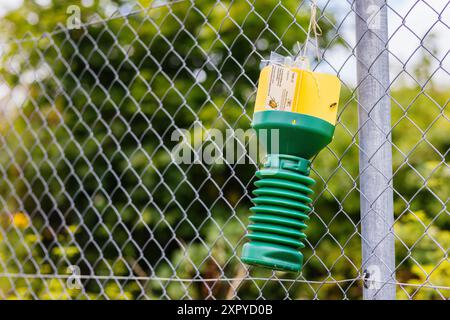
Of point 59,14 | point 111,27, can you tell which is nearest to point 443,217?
point 111,27

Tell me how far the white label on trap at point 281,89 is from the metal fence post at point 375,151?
24 centimetres

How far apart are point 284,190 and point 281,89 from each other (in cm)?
23

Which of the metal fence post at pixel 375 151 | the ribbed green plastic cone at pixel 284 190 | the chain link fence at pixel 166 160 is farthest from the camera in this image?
the chain link fence at pixel 166 160

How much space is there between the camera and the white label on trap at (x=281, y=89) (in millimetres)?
1336

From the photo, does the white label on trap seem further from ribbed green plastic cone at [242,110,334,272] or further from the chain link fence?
the chain link fence

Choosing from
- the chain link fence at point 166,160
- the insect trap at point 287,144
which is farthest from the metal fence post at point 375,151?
the chain link fence at point 166,160

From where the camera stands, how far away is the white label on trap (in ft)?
4.38

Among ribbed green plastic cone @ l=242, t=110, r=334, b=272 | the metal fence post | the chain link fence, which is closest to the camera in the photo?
ribbed green plastic cone @ l=242, t=110, r=334, b=272

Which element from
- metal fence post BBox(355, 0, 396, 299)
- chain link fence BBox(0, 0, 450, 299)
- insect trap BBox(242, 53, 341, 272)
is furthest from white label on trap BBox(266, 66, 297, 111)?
chain link fence BBox(0, 0, 450, 299)

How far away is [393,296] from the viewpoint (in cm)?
144

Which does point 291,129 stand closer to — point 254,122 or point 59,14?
point 254,122

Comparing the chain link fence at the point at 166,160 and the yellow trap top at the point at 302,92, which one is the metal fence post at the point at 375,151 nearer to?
the yellow trap top at the point at 302,92

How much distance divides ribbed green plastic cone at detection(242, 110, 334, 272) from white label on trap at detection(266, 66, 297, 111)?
0.7 inches

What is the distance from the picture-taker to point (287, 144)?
4.47ft
